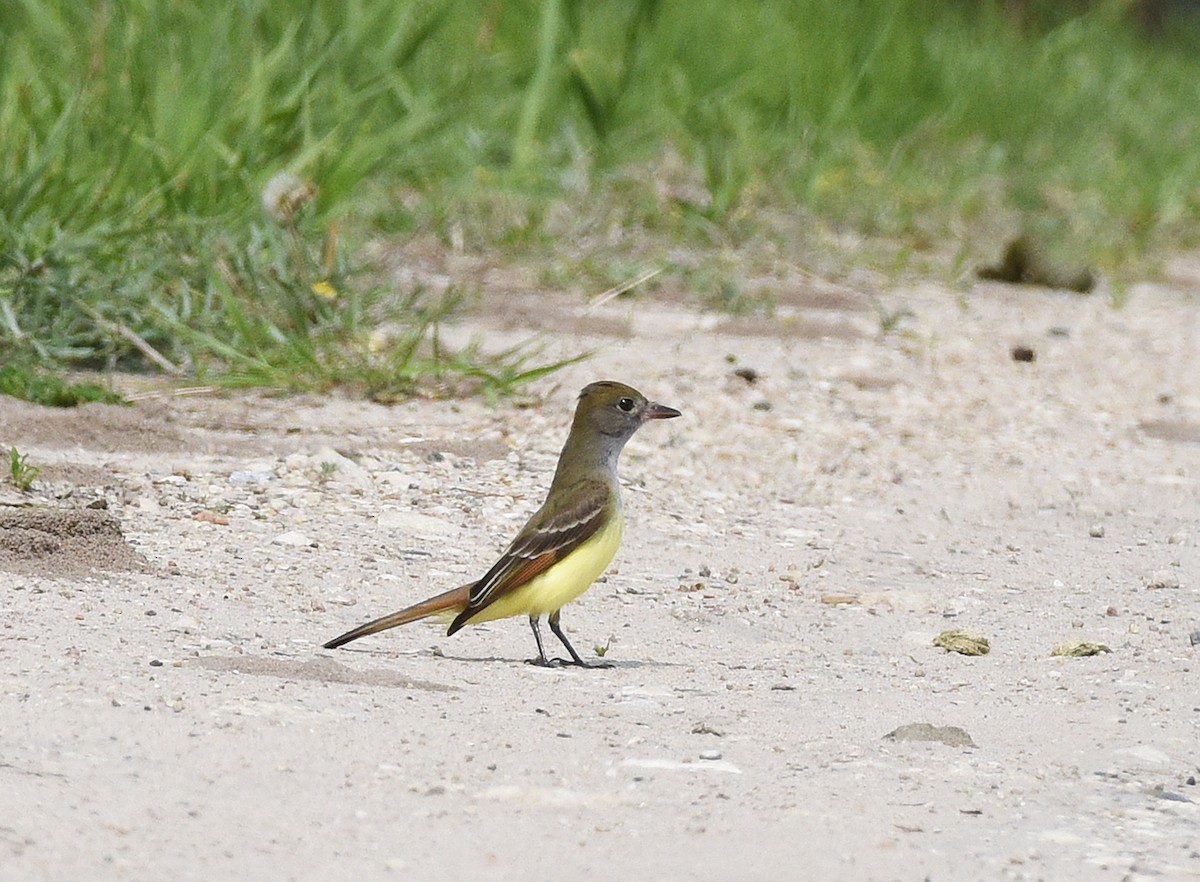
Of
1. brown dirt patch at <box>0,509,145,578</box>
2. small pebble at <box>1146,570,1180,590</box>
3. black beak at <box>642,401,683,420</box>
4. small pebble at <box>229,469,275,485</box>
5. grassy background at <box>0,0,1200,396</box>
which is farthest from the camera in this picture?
grassy background at <box>0,0,1200,396</box>

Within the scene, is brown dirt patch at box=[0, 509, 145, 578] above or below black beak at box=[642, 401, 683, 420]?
below

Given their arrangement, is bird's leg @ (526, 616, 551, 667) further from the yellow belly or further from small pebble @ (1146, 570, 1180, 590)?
small pebble @ (1146, 570, 1180, 590)

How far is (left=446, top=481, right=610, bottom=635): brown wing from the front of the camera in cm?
412

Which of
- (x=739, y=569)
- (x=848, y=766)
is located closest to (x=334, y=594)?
(x=739, y=569)

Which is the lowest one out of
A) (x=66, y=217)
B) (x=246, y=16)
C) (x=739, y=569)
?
(x=739, y=569)

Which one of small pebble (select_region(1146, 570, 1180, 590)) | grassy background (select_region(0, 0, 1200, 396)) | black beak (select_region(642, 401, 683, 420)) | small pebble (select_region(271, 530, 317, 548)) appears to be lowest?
small pebble (select_region(1146, 570, 1180, 590))

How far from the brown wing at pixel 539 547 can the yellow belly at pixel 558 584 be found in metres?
0.02

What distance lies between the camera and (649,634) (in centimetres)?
455

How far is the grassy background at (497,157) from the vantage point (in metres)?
6.44

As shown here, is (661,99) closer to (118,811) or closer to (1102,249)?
(1102,249)

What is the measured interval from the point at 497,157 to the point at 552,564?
5.59m

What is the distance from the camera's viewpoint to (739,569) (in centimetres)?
512

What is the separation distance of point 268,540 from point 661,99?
5.94 m

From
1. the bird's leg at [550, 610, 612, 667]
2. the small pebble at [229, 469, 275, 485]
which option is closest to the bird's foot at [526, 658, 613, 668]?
the bird's leg at [550, 610, 612, 667]
